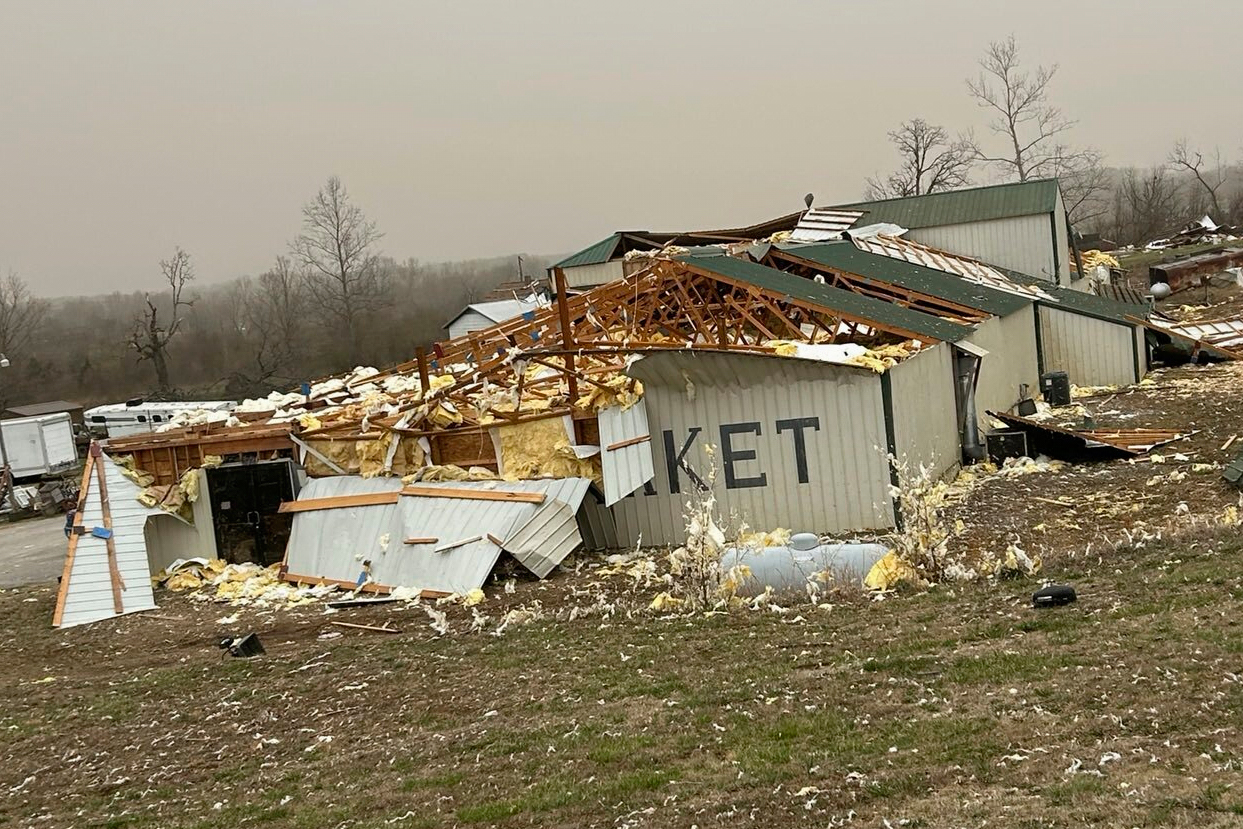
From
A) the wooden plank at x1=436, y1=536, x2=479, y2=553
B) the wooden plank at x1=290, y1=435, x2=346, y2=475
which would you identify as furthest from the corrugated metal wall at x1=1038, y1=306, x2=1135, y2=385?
the wooden plank at x1=290, y1=435, x2=346, y2=475

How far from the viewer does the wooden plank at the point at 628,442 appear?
15.3m

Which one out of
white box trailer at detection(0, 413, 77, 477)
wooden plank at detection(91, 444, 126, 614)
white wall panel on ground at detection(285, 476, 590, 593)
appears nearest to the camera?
white wall panel on ground at detection(285, 476, 590, 593)

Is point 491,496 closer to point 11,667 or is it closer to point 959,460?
point 11,667

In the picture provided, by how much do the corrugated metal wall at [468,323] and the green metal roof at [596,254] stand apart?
8.75 m

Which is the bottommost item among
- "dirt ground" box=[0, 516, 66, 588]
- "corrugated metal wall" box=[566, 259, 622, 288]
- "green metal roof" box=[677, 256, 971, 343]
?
"dirt ground" box=[0, 516, 66, 588]

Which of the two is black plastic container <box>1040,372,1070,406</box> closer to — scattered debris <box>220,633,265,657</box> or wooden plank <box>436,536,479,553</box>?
Answer: wooden plank <box>436,536,479,553</box>

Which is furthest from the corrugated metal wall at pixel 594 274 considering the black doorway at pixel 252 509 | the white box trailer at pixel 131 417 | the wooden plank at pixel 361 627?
the wooden plank at pixel 361 627

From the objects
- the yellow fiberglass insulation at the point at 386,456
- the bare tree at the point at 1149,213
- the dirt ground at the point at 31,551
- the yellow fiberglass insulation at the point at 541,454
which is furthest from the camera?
the bare tree at the point at 1149,213

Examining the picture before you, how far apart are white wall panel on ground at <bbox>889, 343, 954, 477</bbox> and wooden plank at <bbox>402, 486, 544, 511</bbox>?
558 cm

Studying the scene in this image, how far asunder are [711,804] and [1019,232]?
1244 inches

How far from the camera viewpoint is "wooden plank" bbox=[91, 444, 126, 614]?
621 inches

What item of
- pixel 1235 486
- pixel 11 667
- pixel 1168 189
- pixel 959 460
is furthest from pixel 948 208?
pixel 1168 189

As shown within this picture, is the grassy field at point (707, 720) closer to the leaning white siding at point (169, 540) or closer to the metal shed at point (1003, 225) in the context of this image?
the leaning white siding at point (169, 540)

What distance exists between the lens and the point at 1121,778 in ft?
16.8
